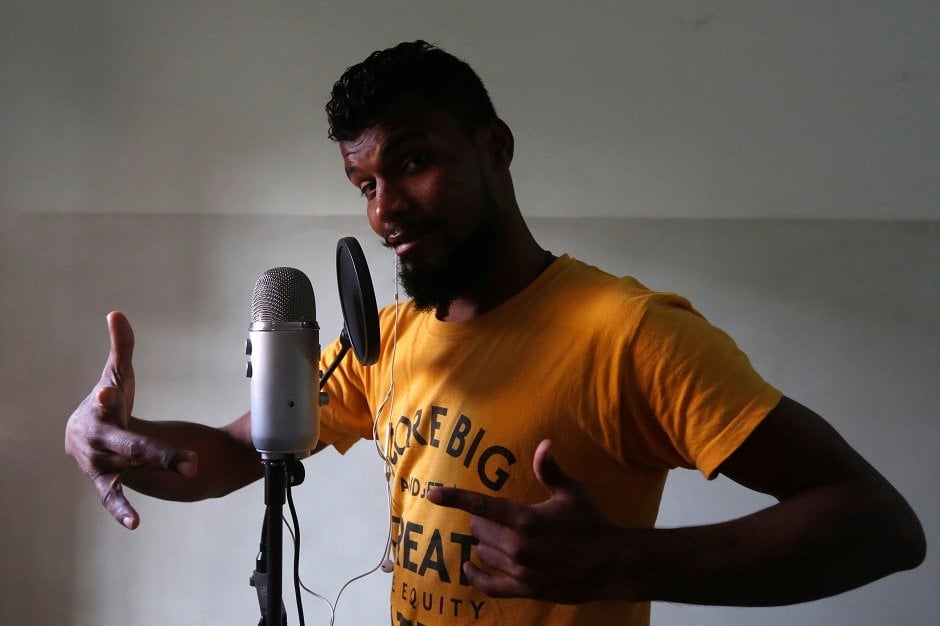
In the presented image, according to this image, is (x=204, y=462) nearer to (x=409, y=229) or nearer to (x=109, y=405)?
(x=109, y=405)

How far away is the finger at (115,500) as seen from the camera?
824 millimetres

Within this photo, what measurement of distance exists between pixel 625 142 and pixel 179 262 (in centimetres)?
128

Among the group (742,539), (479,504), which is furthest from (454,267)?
(742,539)

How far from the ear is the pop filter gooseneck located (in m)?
0.30

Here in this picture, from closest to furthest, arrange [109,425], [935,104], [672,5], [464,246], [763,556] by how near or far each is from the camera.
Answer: [763,556] < [109,425] < [464,246] < [935,104] < [672,5]

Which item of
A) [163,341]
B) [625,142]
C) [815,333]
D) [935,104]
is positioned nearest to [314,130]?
[163,341]

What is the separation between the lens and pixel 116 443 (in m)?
0.85

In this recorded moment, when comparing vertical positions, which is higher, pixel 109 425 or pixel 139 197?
pixel 139 197

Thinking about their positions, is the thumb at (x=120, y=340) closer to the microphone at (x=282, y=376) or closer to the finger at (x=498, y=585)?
the microphone at (x=282, y=376)

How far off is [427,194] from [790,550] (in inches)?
26.4

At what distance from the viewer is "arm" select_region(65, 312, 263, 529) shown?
2.72ft

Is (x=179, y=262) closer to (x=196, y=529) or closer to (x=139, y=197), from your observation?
(x=139, y=197)

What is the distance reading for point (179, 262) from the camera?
6.43 ft

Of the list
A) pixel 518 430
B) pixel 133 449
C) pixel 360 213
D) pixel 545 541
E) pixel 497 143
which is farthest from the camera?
pixel 360 213
